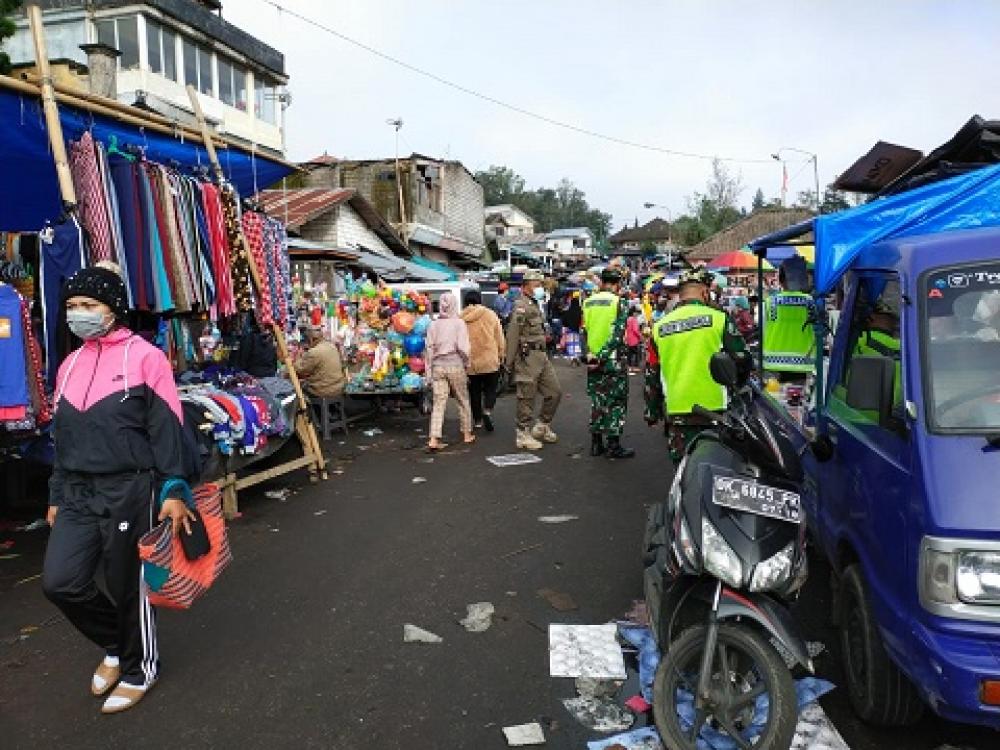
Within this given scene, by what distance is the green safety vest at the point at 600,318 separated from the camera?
8211 millimetres

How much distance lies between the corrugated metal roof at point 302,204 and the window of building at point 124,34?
649 centimetres

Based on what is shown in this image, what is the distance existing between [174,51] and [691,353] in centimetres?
2548

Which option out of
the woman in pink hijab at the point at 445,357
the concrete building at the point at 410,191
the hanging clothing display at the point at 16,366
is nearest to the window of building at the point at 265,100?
the concrete building at the point at 410,191

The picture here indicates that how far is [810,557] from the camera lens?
518 centimetres

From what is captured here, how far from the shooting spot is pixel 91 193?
5.00 m

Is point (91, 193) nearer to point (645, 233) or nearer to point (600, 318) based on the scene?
point (600, 318)

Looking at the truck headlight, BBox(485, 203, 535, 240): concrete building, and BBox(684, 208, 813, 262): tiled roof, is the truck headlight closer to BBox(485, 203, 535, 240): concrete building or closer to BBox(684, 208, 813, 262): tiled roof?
BBox(684, 208, 813, 262): tiled roof

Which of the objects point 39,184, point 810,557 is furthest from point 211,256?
point 810,557

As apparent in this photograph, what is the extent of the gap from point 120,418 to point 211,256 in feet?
10.2

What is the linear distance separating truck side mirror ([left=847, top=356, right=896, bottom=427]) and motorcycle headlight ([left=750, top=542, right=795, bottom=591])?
67cm

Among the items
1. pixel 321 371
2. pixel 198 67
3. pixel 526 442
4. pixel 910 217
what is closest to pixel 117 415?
pixel 910 217

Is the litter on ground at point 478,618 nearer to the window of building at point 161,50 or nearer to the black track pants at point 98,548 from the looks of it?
the black track pants at point 98,548

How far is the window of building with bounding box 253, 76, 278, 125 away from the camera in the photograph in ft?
97.7

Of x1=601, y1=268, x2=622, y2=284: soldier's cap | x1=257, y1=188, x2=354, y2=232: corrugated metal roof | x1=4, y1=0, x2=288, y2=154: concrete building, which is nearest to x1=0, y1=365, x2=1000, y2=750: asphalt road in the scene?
x1=601, y1=268, x2=622, y2=284: soldier's cap
